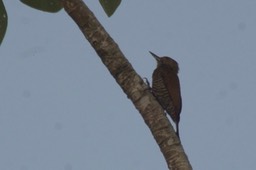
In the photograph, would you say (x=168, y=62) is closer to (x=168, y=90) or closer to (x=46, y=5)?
(x=168, y=90)

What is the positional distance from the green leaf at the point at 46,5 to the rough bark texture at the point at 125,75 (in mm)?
80

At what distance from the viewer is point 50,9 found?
269 cm

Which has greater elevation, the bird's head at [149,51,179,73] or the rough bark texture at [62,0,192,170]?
the bird's head at [149,51,179,73]

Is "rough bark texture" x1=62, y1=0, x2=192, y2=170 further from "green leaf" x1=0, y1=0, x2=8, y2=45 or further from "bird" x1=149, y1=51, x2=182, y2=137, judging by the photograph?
"bird" x1=149, y1=51, x2=182, y2=137

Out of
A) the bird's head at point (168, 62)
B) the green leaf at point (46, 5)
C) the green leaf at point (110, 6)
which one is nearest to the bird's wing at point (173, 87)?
the bird's head at point (168, 62)

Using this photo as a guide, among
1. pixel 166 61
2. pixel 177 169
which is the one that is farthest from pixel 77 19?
pixel 166 61

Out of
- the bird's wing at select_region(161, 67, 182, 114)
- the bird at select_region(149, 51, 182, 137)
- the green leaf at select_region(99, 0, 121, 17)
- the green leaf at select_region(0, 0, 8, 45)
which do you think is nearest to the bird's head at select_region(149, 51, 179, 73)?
the bird at select_region(149, 51, 182, 137)

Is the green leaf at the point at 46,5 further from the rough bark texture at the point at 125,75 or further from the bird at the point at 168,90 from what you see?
the bird at the point at 168,90

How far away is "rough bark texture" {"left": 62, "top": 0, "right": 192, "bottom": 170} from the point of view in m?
2.30

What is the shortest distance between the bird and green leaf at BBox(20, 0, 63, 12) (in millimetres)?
1279

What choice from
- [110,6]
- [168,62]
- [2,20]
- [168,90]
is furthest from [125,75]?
[168,62]

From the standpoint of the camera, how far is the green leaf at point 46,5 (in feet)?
8.67

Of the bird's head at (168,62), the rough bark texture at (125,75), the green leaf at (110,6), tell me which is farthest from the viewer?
the bird's head at (168,62)

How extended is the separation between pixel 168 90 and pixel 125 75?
1.61m
